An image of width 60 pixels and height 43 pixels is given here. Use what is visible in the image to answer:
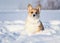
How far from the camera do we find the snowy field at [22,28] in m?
1.24

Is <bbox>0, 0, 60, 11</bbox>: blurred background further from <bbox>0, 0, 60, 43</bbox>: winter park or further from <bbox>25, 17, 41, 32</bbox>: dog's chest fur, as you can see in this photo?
<bbox>25, 17, 41, 32</bbox>: dog's chest fur

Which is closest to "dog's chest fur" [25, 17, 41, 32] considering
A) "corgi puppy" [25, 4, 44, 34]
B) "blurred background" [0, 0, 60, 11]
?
"corgi puppy" [25, 4, 44, 34]

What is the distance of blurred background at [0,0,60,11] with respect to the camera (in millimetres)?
2061

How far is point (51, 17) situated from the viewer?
186cm

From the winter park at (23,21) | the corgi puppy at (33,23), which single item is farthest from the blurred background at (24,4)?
the corgi puppy at (33,23)

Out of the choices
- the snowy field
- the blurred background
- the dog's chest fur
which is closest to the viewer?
the snowy field

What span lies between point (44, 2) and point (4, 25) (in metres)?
0.75

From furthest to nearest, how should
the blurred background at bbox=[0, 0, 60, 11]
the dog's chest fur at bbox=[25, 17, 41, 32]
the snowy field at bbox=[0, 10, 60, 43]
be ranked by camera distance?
the blurred background at bbox=[0, 0, 60, 11]
the dog's chest fur at bbox=[25, 17, 41, 32]
the snowy field at bbox=[0, 10, 60, 43]

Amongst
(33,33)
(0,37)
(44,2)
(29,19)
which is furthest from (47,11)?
(0,37)

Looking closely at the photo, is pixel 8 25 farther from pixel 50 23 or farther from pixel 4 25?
pixel 50 23

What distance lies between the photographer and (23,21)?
5.69 ft

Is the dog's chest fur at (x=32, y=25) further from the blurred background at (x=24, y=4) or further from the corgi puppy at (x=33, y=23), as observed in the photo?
the blurred background at (x=24, y=4)

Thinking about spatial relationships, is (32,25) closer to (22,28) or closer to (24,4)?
(22,28)

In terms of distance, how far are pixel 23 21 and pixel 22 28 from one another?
0.23 meters
